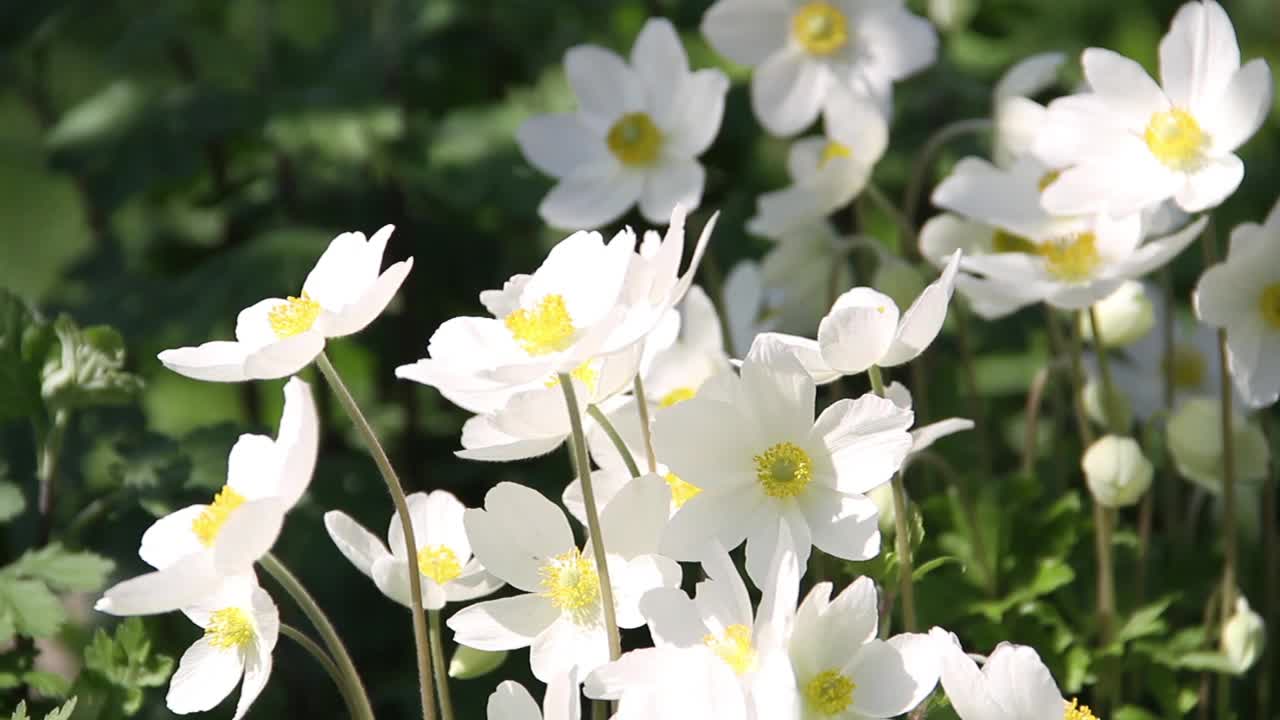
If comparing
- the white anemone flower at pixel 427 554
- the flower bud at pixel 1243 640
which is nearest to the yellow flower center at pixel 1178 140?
the flower bud at pixel 1243 640

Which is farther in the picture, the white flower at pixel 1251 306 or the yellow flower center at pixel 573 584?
the white flower at pixel 1251 306

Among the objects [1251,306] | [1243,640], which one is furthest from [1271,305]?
[1243,640]

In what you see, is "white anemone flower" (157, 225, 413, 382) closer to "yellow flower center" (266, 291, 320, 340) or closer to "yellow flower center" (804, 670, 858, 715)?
"yellow flower center" (266, 291, 320, 340)

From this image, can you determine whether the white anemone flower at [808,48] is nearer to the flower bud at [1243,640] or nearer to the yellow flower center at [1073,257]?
the yellow flower center at [1073,257]

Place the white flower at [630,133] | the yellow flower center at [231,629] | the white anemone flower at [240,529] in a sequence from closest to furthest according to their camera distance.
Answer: the white anemone flower at [240,529], the yellow flower center at [231,629], the white flower at [630,133]

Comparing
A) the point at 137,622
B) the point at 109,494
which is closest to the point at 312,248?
the point at 109,494

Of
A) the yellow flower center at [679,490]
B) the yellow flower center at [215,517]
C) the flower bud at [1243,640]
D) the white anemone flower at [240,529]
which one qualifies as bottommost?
the flower bud at [1243,640]
